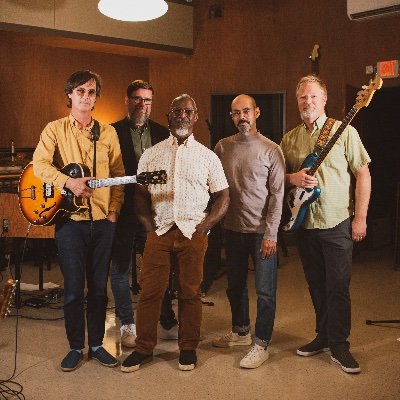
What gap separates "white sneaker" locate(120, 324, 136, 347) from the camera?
146 inches

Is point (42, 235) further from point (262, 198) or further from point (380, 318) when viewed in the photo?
point (380, 318)

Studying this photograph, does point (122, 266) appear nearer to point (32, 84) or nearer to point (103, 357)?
point (103, 357)

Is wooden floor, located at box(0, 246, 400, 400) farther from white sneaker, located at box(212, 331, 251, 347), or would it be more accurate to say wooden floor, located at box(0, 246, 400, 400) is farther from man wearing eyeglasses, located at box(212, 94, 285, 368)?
man wearing eyeglasses, located at box(212, 94, 285, 368)

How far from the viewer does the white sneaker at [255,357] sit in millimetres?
3352

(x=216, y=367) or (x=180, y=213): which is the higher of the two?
(x=180, y=213)

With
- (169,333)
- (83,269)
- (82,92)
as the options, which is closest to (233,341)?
(169,333)

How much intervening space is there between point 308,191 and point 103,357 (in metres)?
1.52

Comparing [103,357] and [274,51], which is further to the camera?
[274,51]

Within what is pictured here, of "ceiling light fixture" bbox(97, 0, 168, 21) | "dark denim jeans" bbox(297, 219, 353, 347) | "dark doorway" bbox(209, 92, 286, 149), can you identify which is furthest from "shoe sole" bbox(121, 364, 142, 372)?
"dark doorway" bbox(209, 92, 286, 149)

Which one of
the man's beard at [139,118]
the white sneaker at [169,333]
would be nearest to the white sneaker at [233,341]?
the white sneaker at [169,333]

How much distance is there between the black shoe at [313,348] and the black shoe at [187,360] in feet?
2.21

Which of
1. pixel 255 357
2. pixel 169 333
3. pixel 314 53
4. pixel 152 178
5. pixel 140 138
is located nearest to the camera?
pixel 152 178

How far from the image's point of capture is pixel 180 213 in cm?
320

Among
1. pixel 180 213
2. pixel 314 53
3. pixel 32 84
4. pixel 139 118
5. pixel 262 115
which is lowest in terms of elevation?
pixel 180 213
